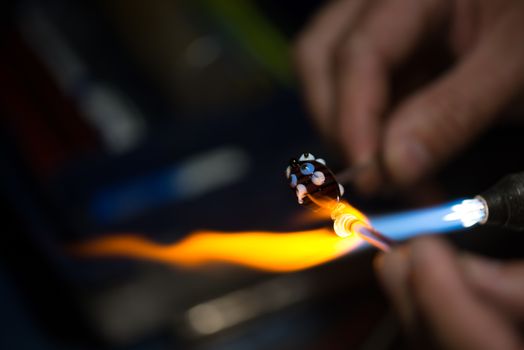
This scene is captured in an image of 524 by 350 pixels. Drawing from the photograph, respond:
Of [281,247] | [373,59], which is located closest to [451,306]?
[281,247]

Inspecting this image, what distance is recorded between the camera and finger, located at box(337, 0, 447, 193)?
→ 839 millimetres

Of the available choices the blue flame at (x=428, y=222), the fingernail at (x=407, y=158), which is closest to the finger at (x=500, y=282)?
the fingernail at (x=407, y=158)

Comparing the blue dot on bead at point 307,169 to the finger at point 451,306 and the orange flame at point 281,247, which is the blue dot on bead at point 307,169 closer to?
the orange flame at point 281,247

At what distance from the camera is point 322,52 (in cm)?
104

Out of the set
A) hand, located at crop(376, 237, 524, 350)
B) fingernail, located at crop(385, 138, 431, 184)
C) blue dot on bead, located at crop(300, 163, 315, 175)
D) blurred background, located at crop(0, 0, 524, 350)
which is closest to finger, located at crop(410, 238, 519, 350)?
hand, located at crop(376, 237, 524, 350)

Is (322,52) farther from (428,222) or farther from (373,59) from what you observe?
(428,222)

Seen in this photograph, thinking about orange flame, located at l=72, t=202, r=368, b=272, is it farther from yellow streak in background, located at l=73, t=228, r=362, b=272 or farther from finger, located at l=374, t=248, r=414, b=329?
finger, located at l=374, t=248, r=414, b=329

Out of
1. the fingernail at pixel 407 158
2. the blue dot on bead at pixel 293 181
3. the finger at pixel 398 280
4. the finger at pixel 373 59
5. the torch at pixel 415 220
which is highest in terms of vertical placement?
the finger at pixel 373 59

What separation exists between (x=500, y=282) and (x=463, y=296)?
6 cm

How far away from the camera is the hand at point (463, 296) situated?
67 cm

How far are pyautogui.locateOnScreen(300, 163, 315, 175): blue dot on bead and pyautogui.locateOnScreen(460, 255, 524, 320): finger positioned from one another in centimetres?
39

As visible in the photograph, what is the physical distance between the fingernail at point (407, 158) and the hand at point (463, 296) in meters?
0.11

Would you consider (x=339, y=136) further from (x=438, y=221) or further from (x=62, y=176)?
(x=62, y=176)

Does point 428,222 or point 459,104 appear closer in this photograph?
point 428,222
